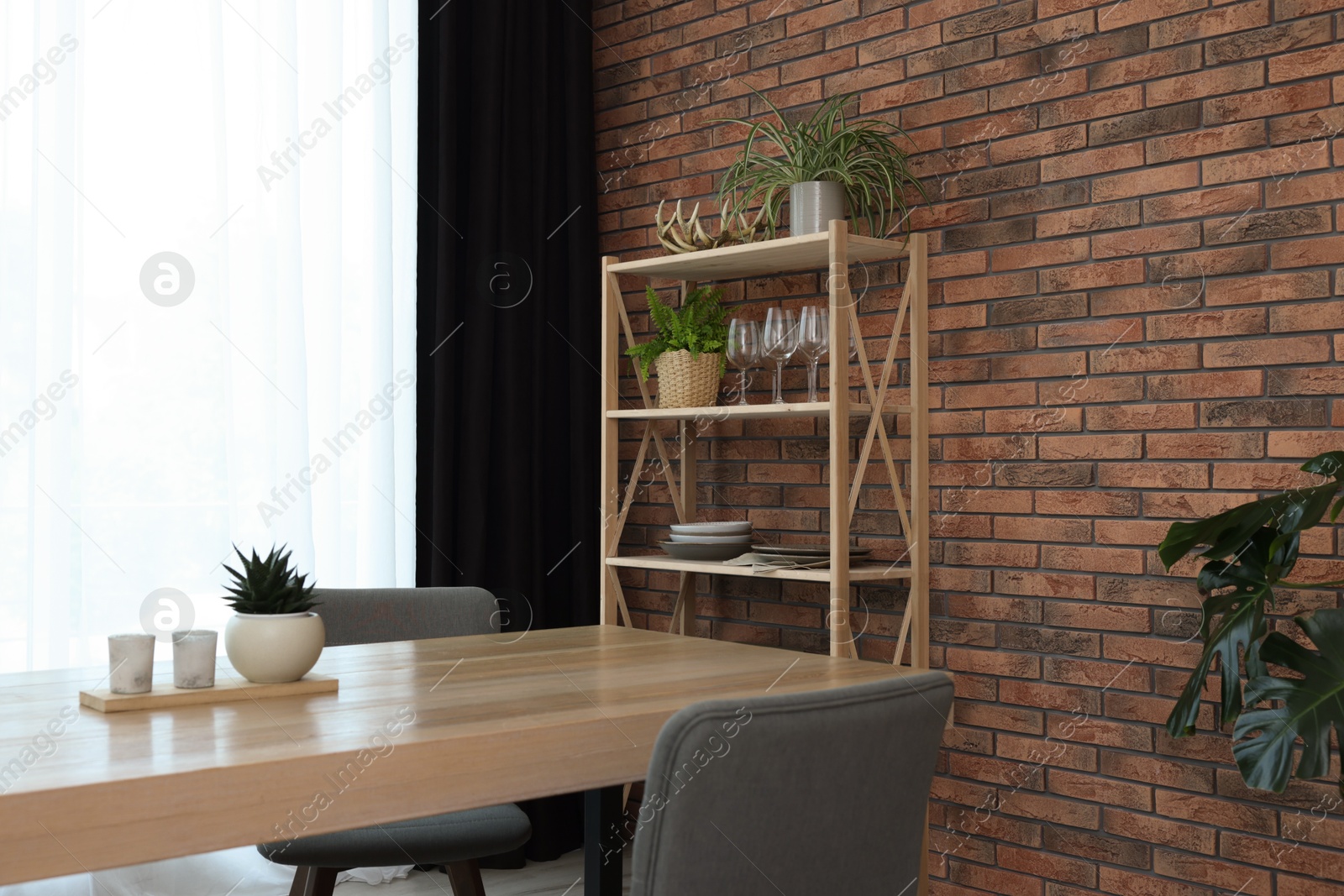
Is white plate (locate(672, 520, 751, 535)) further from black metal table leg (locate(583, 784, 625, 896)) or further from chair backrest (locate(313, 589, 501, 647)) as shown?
black metal table leg (locate(583, 784, 625, 896))

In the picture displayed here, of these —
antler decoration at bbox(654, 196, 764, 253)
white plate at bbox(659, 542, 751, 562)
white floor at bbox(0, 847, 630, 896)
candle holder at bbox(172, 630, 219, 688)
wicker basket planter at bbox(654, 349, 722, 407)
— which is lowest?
white floor at bbox(0, 847, 630, 896)

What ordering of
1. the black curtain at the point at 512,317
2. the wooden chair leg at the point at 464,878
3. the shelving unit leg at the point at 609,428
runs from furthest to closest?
the black curtain at the point at 512,317 < the shelving unit leg at the point at 609,428 < the wooden chair leg at the point at 464,878

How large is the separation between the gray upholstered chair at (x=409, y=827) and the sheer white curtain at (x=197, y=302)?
2.58 ft

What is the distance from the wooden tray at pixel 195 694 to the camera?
1.52 meters

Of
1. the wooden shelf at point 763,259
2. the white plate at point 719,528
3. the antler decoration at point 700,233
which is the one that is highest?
the antler decoration at point 700,233

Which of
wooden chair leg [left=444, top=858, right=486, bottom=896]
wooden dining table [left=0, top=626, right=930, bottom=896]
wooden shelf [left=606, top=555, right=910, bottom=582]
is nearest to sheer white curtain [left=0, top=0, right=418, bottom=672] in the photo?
wooden shelf [left=606, top=555, right=910, bottom=582]

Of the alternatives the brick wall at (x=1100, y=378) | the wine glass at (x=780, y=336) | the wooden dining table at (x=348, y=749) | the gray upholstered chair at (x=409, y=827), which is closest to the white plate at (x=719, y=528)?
the brick wall at (x=1100, y=378)

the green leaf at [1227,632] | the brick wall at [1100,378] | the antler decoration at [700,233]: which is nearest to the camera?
the green leaf at [1227,632]

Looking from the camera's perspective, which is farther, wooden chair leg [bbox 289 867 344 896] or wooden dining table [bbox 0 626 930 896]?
wooden chair leg [bbox 289 867 344 896]

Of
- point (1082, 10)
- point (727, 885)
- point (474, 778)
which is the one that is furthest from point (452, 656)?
point (1082, 10)

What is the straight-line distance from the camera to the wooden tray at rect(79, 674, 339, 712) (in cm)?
152

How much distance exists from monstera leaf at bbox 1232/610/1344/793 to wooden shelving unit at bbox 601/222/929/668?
0.97 m

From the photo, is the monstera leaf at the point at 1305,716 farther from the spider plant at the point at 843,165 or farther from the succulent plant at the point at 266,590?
the succulent plant at the point at 266,590

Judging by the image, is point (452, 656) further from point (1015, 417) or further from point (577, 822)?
point (577, 822)
